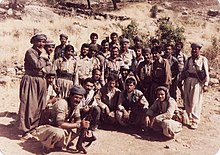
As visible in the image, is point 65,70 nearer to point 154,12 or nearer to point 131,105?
point 131,105

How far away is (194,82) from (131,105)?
1.29 meters

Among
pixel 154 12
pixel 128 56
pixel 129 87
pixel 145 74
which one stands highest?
pixel 154 12

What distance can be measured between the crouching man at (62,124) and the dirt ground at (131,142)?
0.61ft

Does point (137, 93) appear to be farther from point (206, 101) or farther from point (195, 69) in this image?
point (206, 101)

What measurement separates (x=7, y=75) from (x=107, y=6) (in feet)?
49.5

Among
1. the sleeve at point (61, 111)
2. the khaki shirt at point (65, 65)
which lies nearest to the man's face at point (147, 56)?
the khaki shirt at point (65, 65)

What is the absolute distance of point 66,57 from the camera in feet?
18.0

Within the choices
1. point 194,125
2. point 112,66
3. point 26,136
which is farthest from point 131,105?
point 26,136

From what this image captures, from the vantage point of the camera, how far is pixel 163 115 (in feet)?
17.1

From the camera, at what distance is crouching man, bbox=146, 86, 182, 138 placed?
17.1 ft

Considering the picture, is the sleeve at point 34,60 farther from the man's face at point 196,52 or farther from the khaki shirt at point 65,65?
the man's face at point 196,52

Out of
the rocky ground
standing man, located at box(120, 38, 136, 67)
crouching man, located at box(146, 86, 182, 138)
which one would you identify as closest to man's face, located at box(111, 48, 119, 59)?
standing man, located at box(120, 38, 136, 67)

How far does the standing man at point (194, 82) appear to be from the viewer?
5840mm

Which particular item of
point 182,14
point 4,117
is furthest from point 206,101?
point 182,14
